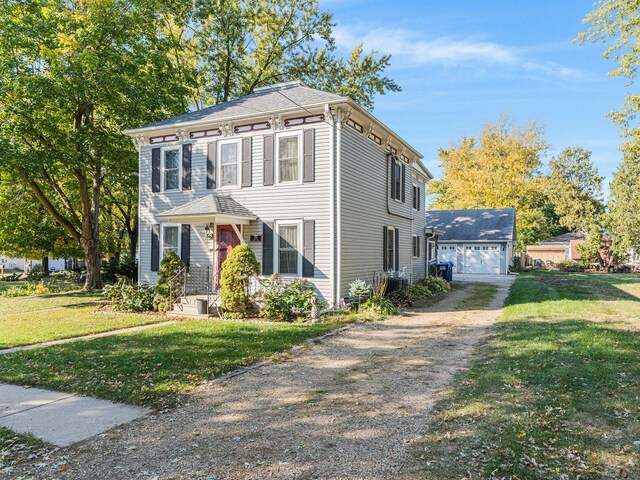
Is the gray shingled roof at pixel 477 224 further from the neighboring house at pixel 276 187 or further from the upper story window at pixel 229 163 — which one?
the upper story window at pixel 229 163

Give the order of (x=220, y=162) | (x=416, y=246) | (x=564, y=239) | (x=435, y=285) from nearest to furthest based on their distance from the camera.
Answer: (x=220, y=162) → (x=435, y=285) → (x=416, y=246) → (x=564, y=239)

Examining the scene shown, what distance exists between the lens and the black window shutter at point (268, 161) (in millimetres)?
12633

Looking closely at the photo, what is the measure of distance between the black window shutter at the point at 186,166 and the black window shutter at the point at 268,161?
9.46ft

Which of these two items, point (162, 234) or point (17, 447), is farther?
point (162, 234)

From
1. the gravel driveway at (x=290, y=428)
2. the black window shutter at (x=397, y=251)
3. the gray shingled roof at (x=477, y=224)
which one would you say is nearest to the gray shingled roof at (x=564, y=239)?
the gray shingled roof at (x=477, y=224)

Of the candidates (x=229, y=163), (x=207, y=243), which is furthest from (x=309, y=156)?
(x=207, y=243)

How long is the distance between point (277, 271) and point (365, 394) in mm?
7366

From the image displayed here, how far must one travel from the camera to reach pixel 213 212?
38.4 ft

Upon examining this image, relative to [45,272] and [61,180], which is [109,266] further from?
[45,272]

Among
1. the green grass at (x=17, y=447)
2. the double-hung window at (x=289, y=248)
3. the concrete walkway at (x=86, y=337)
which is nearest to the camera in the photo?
the green grass at (x=17, y=447)

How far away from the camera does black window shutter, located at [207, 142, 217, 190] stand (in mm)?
13500

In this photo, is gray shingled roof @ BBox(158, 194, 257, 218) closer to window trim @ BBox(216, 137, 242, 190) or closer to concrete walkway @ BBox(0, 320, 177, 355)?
window trim @ BBox(216, 137, 242, 190)

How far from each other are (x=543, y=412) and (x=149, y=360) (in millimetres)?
5669

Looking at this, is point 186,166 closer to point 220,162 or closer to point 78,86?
point 220,162
